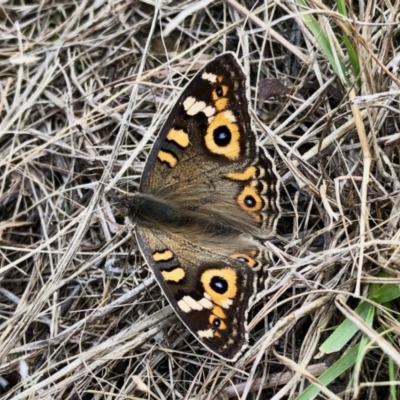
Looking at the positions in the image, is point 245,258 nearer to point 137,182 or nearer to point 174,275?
point 174,275

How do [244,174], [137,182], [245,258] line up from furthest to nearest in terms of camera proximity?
[137,182], [244,174], [245,258]

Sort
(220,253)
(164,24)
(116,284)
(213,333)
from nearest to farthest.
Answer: (213,333) → (220,253) → (116,284) → (164,24)

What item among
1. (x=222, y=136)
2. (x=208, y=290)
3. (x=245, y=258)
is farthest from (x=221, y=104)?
(x=208, y=290)

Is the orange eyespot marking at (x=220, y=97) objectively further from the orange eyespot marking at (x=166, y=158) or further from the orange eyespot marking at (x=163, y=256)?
the orange eyespot marking at (x=163, y=256)

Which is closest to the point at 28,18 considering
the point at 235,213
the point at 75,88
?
the point at 75,88

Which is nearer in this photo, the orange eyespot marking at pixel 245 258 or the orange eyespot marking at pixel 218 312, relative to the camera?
the orange eyespot marking at pixel 218 312

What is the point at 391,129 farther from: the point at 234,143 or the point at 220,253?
the point at 220,253

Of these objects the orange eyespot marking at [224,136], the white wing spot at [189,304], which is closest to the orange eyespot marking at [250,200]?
the orange eyespot marking at [224,136]
